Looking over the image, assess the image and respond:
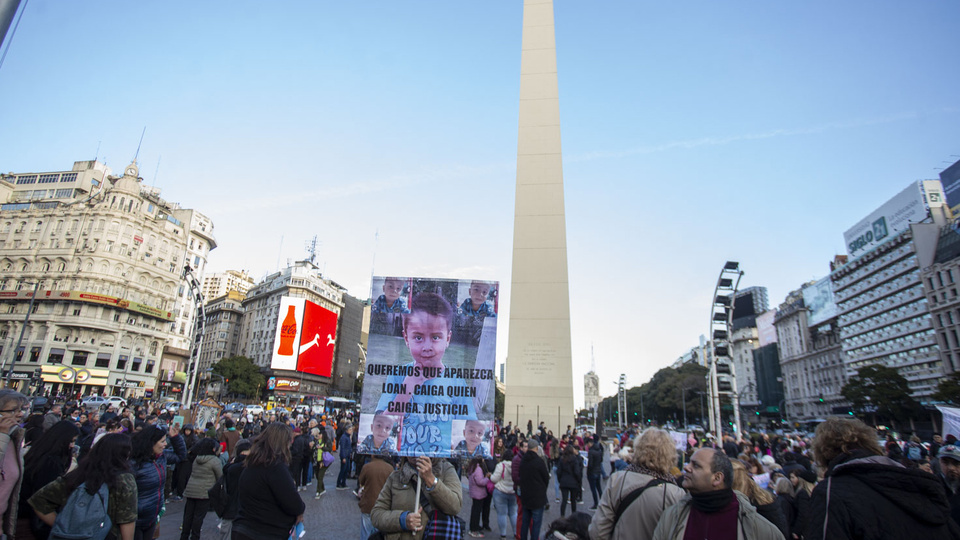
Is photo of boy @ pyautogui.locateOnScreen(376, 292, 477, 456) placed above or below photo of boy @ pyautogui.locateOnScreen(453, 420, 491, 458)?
above

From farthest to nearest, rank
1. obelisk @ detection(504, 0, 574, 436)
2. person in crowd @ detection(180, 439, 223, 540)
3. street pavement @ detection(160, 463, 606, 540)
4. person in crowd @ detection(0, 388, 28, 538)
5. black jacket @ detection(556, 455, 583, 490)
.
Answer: obelisk @ detection(504, 0, 574, 436) → black jacket @ detection(556, 455, 583, 490) → street pavement @ detection(160, 463, 606, 540) → person in crowd @ detection(180, 439, 223, 540) → person in crowd @ detection(0, 388, 28, 538)

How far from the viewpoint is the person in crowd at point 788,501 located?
4.65 metres

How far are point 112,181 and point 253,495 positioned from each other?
70.3 metres

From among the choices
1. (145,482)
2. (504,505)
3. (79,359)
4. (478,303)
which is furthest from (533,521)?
(79,359)

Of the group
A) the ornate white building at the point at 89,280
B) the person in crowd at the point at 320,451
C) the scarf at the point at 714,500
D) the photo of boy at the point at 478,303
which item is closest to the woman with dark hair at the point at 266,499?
the photo of boy at the point at 478,303

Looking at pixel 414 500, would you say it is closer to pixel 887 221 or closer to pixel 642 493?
pixel 642 493

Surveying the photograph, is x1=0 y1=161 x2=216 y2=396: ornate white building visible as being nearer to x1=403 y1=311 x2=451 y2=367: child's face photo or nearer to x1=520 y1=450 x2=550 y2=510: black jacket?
x1=520 y1=450 x2=550 y2=510: black jacket

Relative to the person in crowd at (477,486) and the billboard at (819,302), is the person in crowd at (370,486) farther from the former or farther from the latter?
the billboard at (819,302)

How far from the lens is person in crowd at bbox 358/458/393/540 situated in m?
4.86

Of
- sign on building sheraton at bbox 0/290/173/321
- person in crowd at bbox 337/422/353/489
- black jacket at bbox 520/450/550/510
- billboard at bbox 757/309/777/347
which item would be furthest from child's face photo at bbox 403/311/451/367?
billboard at bbox 757/309/777/347

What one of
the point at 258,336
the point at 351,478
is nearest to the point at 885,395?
the point at 351,478

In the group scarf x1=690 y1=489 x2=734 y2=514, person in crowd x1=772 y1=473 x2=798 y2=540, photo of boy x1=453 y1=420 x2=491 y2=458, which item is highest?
photo of boy x1=453 y1=420 x2=491 y2=458

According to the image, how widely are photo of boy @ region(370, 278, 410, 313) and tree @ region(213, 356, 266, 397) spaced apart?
66756 millimetres

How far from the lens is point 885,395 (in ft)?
143
